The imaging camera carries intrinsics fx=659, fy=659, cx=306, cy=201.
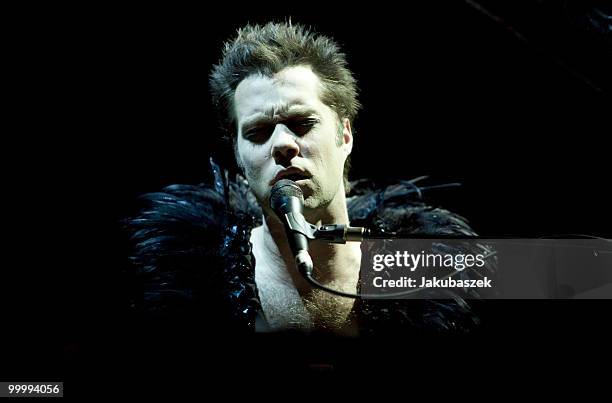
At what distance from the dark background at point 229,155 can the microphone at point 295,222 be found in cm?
66

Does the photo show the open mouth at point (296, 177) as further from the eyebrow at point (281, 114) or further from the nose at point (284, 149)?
the eyebrow at point (281, 114)

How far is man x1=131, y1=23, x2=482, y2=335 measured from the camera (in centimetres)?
183

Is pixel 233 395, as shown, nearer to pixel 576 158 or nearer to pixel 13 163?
pixel 13 163

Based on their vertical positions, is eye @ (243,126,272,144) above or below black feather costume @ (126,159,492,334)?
above

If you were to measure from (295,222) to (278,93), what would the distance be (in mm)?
602

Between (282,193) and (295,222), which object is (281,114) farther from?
(295,222)

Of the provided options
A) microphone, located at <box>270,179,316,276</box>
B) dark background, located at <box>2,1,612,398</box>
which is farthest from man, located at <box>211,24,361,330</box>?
microphone, located at <box>270,179,316,276</box>

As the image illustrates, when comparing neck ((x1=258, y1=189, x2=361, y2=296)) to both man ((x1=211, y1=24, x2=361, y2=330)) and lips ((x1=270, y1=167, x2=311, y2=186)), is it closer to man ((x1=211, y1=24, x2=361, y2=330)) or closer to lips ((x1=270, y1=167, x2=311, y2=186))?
man ((x1=211, y1=24, x2=361, y2=330))

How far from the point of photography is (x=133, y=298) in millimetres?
1969

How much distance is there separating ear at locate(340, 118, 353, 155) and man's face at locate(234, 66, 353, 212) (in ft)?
0.22

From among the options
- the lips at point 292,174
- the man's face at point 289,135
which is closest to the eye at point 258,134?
the man's face at point 289,135

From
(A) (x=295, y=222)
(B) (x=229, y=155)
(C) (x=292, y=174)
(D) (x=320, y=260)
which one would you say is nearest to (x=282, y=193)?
(A) (x=295, y=222)

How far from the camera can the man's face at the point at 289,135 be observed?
5.86ft

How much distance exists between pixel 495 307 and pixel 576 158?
0.65m
